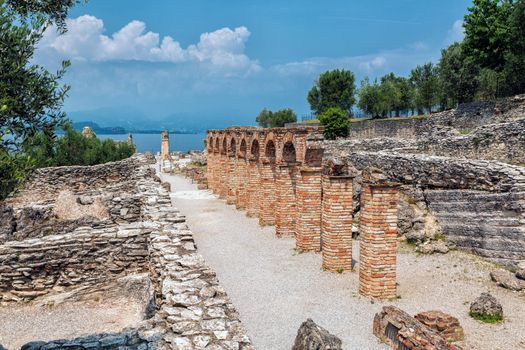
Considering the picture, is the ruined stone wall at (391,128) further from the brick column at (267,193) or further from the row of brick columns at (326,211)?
the brick column at (267,193)

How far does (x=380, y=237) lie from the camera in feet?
29.3

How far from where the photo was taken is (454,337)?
23.2 feet

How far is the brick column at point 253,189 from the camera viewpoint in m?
17.6

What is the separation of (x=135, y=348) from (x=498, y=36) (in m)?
34.6

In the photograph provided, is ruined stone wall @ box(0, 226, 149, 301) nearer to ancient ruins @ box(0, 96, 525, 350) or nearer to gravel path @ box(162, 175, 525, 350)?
ancient ruins @ box(0, 96, 525, 350)

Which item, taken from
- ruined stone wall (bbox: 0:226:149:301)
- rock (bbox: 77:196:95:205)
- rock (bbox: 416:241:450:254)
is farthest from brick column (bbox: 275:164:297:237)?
ruined stone wall (bbox: 0:226:149:301)

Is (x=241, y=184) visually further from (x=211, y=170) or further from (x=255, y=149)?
(x=211, y=170)

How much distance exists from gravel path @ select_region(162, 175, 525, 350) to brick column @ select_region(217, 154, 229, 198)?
8208mm

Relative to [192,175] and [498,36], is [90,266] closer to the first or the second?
[192,175]

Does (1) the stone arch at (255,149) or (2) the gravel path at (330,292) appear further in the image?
(1) the stone arch at (255,149)

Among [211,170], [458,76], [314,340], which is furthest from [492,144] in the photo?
[458,76]

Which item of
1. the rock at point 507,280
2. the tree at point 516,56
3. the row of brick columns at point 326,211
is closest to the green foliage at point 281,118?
the tree at point 516,56

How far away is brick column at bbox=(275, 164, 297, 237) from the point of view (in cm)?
1427

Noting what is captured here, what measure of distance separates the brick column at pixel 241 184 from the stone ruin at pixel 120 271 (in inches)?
248
